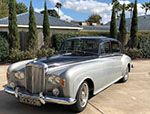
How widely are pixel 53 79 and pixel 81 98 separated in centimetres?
81

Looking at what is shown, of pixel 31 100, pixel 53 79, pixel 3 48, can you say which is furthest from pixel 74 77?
pixel 3 48

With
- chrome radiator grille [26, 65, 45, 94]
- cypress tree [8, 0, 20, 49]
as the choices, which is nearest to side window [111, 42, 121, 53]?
chrome radiator grille [26, 65, 45, 94]

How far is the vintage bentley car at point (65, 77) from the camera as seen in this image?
3.01 metres

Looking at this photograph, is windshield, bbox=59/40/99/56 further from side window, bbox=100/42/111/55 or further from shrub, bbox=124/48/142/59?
shrub, bbox=124/48/142/59

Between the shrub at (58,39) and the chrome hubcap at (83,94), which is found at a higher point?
the shrub at (58,39)

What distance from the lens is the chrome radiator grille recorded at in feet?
10.4

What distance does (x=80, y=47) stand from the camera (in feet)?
15.1

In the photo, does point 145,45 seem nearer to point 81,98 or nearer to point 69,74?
point 81,98

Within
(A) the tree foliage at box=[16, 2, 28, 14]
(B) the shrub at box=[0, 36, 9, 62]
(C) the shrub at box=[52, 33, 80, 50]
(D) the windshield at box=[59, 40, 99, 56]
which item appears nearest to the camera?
(D) the windshield at box=[59, 40, 99, 56]

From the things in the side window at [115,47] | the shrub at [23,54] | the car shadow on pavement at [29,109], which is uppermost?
the side window at [115,47]

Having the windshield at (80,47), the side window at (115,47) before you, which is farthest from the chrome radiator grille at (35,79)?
the side window at (115,47)

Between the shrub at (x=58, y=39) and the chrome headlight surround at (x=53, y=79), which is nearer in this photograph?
the chrome headlight surround at (x=53, y=79)

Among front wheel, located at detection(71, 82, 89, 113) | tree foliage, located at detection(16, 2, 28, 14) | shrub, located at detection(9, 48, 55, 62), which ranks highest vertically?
tree foliage, located at detection(16, 2, 28, 14)

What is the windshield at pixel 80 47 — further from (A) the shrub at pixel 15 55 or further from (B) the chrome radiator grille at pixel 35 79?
(A) the shrub at pixel 15 55
